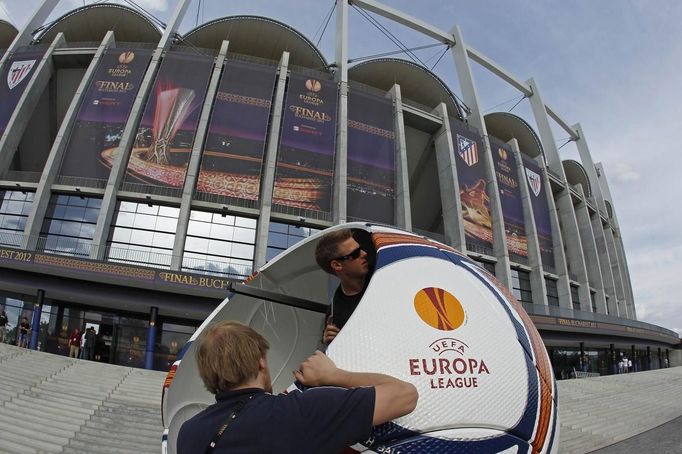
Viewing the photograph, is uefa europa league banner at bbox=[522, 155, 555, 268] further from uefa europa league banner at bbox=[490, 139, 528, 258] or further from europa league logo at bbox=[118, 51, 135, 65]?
europa league logo at bbox=[118, 51, 135, 65]

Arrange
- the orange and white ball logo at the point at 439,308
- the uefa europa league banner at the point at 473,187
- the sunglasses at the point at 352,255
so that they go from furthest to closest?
the uefa europa league banner at the point at 473,187
the sunglasses at the point at 352,255
the orange and white ball logo at the point at 439,308

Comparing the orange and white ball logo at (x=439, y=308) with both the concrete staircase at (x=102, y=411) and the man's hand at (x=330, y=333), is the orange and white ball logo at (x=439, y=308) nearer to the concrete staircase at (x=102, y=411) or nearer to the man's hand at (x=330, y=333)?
the man's hand at (x=330, y=333)

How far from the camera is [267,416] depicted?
1196 millimetres

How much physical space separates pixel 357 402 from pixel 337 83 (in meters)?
27.8

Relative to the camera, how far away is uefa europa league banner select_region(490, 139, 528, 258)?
29188 millimetres

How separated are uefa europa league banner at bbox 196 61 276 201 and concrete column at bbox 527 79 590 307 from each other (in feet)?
88.1

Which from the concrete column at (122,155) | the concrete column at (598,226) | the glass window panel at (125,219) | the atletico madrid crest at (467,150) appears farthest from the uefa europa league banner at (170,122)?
the concrete column at (598,226)

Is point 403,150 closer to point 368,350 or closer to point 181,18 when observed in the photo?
point 181,18

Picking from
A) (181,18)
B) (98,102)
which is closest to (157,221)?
(98,102)

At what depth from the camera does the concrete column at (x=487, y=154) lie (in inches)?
1056

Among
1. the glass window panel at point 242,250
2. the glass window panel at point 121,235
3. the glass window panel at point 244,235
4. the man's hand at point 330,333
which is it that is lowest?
the man's hand at point 330,333

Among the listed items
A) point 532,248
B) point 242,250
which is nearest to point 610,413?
point 242,250

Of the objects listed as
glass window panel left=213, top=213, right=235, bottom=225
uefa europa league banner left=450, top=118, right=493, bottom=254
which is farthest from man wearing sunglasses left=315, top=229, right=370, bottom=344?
uefa europa league banner left=450, top=118, right=493, bottom=254

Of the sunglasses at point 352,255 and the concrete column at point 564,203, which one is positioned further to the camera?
the concrete column at point 564,203
